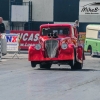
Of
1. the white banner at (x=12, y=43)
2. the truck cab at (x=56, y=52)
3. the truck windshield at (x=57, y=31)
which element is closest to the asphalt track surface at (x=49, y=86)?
the truck cab at (x=56, y=52)

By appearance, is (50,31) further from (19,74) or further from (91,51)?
(91,51)

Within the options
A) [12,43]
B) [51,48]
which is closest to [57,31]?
[51,48]

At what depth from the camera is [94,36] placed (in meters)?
35.3

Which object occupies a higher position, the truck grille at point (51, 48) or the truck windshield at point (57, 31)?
the truck windshield at point (57, 31)

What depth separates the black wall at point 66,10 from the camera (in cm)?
4559

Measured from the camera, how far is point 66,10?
4597cm

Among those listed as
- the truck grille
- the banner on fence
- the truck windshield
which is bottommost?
the banner on fence

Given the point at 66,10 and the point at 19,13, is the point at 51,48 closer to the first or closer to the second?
the point at 19,13

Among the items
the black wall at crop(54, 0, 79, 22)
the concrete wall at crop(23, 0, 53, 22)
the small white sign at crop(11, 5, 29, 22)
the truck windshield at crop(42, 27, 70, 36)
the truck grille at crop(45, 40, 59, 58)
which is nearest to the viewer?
the truck grille at crop(45, 40, 59, 58)

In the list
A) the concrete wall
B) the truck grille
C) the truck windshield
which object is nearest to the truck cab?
the truck grille

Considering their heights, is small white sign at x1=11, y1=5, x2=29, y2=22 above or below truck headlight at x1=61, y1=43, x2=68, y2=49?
above

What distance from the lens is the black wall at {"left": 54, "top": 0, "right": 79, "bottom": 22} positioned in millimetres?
45594

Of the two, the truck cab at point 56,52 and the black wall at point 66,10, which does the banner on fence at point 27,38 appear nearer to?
the black wall at point 66,10

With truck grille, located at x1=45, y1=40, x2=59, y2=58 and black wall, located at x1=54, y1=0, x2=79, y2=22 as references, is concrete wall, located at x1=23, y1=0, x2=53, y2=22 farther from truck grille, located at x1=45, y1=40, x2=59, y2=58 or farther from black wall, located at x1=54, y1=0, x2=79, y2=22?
truck grille, located at x1=45, y1=40, x2=59, y2=58
